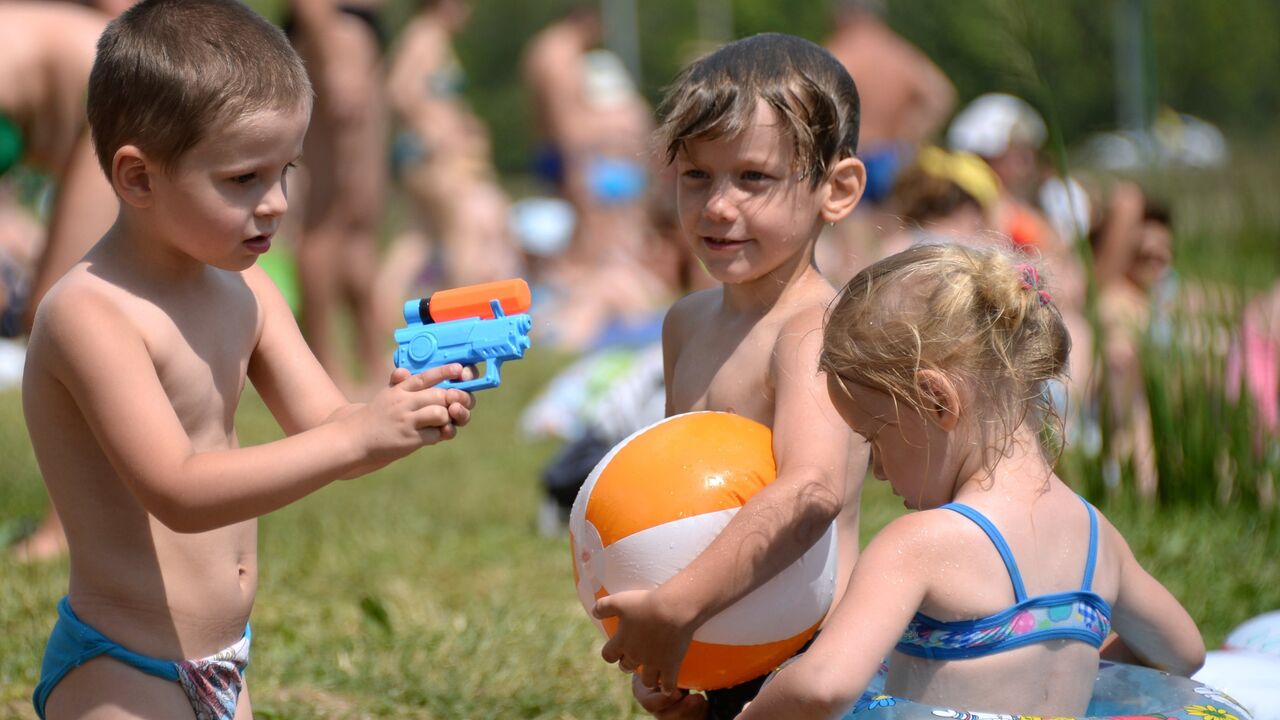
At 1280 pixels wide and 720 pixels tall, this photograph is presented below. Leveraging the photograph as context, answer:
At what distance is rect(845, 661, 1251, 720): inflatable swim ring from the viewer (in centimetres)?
240

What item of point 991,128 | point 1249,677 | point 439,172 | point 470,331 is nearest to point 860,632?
point 470,331

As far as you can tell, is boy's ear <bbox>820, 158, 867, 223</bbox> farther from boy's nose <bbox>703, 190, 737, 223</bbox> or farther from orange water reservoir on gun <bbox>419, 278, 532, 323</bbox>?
orange water reservoir on gun <bbox>419, 278, 532, 323</bbox>

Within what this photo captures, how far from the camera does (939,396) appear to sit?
241cm

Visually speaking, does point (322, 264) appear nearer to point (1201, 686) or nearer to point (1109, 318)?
point (1109, 318)

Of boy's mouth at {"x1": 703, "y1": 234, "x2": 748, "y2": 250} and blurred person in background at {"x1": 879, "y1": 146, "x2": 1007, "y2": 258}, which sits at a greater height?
boy's mouth at {"x1": 703, "y1": 234, "x2": 748, "y2": 250}

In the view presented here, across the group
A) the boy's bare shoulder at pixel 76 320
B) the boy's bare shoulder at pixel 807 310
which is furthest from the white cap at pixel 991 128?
the boy's bare shoulder at pixel 76 320

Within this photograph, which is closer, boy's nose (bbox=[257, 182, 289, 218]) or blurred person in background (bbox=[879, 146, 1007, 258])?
boy's nose (bbox=[257, 182, 289, 218])

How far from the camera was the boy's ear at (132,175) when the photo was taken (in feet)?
8.13

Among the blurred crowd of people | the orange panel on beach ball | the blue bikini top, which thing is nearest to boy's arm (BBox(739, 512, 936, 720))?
the blue bikini top

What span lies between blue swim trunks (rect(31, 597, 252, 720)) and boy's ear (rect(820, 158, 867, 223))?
4.96 ft

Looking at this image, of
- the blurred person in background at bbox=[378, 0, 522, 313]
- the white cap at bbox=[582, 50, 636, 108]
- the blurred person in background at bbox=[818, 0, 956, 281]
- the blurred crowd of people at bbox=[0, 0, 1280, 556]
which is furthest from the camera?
the white cap at bbox=[582, 50, 636, 108]

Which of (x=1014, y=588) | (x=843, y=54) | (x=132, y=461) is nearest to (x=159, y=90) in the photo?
(x=132, y=461)

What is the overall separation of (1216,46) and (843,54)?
797 cm

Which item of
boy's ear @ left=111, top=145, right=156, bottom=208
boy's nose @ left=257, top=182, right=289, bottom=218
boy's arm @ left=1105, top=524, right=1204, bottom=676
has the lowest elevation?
boy's arm @ left=1105, top=524, right=1204, bottom=676
